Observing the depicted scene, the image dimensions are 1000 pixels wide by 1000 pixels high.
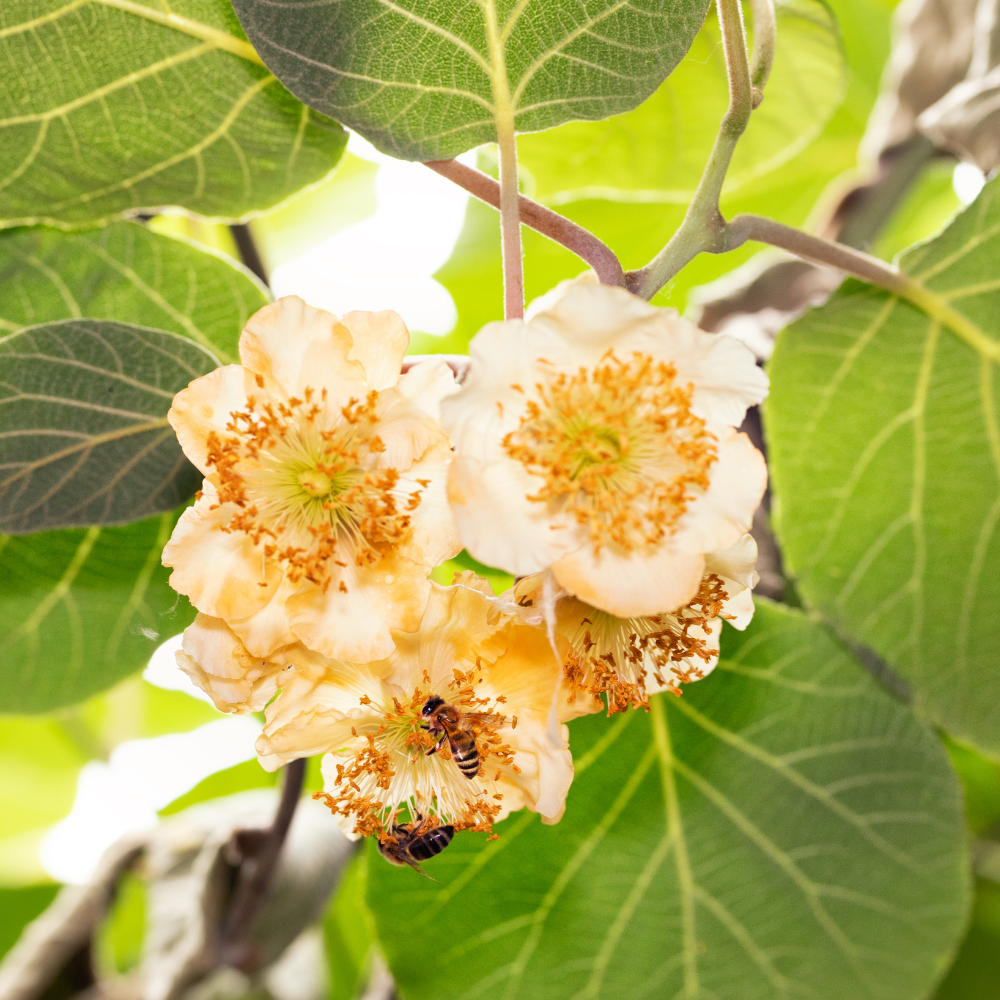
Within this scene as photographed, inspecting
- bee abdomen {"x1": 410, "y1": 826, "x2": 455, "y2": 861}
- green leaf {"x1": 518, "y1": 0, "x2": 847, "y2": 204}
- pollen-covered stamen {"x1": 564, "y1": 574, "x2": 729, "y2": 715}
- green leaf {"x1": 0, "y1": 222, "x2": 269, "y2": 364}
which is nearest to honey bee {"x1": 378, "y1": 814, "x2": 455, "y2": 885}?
bee abdomen {"x1": 410, "y1": 826, "x2": 455, "y2": 861}

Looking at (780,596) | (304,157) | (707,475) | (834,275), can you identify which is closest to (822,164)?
(834,275)

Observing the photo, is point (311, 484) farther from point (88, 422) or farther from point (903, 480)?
point (903, 480)

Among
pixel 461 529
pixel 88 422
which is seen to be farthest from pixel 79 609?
pixel 461 529

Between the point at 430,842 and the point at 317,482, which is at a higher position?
the point at 317,482

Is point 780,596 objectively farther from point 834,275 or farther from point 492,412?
point 492,412

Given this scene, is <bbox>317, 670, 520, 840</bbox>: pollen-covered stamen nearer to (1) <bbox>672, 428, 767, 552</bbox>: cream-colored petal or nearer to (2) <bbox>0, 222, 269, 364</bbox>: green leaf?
(1) <bbox>672, 428, 767, 552</bbox>: cream-colored petal
